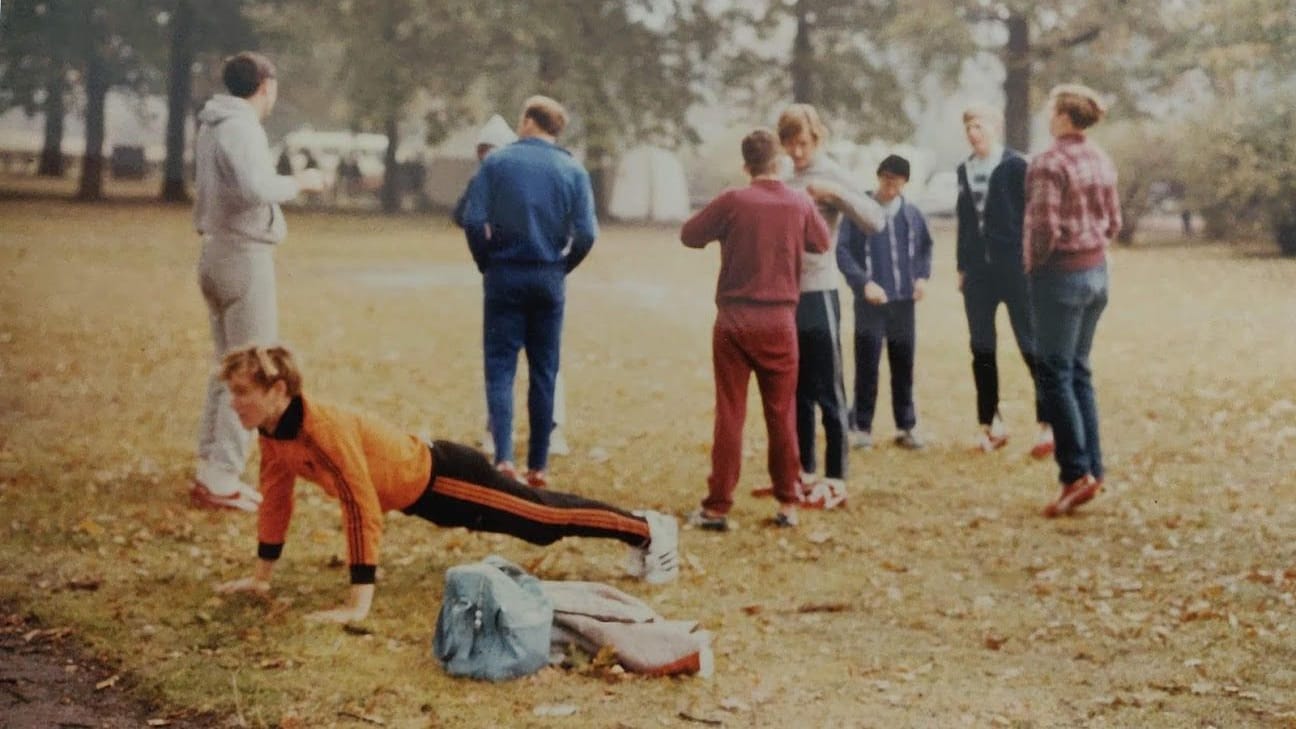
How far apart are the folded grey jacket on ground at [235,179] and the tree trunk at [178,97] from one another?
6263 millimetres

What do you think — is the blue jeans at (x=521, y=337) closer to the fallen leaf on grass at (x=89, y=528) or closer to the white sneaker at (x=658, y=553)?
the white sneaker at (x=658, y=553)

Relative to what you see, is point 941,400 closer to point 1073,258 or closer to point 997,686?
point 1073,258

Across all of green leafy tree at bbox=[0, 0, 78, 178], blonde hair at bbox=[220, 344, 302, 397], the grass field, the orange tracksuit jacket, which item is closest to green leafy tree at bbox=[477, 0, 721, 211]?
the grass field

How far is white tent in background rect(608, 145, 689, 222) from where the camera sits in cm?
2545

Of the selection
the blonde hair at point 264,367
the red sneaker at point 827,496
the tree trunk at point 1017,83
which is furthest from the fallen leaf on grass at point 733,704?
the tree trunk at point 1017,83

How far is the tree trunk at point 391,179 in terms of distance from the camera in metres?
28.0

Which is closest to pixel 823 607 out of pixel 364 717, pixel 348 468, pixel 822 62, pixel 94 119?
pixel 348 468

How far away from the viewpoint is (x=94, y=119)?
42.7 feet

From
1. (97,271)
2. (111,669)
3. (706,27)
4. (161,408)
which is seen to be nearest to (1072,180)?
(111,669)

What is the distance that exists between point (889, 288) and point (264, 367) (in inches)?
167

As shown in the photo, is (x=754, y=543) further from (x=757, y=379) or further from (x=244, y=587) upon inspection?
(x=244, y=587)

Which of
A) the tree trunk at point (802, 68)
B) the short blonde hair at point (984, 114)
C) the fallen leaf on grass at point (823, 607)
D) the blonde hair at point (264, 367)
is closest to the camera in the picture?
the blonde hair at point (264, 367)

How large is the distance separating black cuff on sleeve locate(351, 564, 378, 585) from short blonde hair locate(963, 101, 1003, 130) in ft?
13.4

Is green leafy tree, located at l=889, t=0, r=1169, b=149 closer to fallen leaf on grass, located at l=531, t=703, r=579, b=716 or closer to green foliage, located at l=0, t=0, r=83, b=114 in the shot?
green foliage, located at l=0, t=0, r=83, b=114
